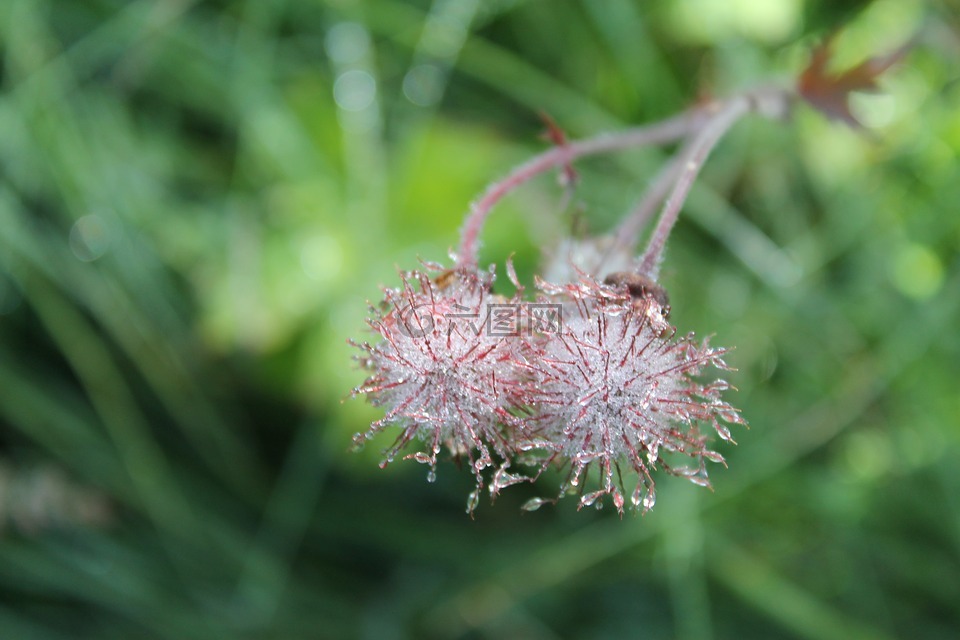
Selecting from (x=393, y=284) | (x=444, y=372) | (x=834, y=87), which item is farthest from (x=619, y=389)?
(x=393, y=284)

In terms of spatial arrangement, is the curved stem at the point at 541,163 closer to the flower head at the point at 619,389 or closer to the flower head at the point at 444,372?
the flower head at the point at 444,372

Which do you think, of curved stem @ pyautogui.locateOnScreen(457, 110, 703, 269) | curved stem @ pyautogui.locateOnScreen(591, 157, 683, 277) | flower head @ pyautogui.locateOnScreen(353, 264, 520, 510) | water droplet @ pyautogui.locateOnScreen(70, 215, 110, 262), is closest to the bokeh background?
water droplet @ pyautogui.locateOnScreen(70, 215, 110, 262)

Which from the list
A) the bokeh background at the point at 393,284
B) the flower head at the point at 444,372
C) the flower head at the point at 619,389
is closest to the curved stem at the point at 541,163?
the flower head at the point at 444,372

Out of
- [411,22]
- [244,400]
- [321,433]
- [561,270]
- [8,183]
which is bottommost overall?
[561,270]

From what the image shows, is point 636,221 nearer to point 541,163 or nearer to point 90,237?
point 541,163

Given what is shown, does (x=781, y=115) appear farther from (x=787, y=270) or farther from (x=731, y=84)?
(x=731, y=84)

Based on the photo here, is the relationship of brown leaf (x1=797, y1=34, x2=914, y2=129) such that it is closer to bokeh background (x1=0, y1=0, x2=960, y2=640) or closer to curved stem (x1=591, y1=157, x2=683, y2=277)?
curved stem (x1=591, y1=157, x2=683, y2=277)

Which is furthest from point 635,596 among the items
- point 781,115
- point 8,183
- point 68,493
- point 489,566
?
point 8,183

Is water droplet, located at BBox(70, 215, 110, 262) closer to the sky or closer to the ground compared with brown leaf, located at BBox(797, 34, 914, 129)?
closer to the sky
